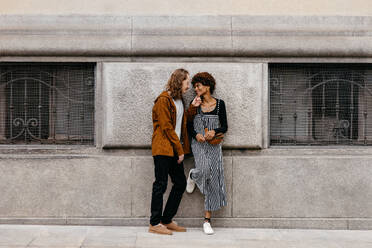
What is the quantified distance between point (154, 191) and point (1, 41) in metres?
2.90

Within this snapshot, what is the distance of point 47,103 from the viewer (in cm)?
616

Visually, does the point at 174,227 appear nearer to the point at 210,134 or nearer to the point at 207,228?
the point at 207,228

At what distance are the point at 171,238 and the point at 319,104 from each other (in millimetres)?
2783

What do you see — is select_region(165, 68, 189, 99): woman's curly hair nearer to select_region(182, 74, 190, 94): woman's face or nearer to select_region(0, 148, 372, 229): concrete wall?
select_region(182, 74, 190, 94): woman's face

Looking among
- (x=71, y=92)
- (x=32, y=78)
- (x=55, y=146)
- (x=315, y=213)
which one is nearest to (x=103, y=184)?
(x=55, y=146)

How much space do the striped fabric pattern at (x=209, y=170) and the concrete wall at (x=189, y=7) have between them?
1.55 metres

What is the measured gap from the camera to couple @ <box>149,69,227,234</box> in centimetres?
537

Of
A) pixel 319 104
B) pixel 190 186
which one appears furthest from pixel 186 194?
pixel 319 104

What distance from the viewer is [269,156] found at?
19.8 feet

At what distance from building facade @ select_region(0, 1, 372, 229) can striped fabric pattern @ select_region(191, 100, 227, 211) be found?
0.30 metres

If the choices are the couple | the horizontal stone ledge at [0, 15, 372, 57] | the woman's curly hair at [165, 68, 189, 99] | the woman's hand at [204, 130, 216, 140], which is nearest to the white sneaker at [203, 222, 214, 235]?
the couple

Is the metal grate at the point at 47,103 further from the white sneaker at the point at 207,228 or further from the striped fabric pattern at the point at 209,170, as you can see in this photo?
the white sneaker at the point at 207,228

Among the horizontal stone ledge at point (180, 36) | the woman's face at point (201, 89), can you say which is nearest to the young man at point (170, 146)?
the woman's face at point (201, 89)

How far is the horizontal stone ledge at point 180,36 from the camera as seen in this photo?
5.94 m
